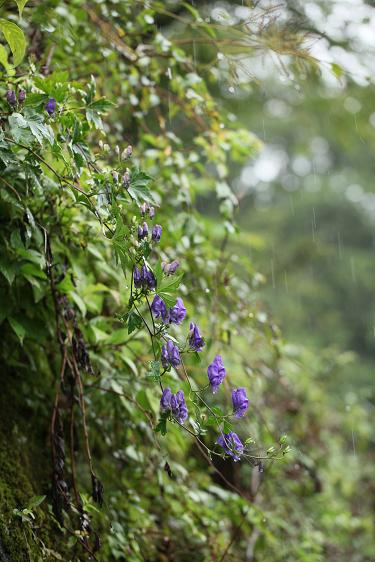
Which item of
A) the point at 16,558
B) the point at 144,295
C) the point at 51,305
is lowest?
the point at 16,558

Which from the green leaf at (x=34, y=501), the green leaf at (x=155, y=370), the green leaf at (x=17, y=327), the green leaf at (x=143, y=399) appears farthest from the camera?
the green leaf at (x=143, y=399)

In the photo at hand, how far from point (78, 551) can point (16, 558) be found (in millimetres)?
330

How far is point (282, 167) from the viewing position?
19391mm

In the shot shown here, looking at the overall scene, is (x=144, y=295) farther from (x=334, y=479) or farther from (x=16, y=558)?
(x=334, y=479)

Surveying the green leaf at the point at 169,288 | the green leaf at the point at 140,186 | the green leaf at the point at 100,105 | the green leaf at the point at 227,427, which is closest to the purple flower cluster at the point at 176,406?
the green leaf at the point at 227,427

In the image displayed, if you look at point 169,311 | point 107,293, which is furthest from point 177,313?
point 107,293

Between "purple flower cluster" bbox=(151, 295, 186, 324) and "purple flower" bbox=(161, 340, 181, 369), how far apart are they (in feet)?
0.19

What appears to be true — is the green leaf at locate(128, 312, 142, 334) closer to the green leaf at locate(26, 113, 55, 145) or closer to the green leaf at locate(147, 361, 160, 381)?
the green leaf at locate(147, 361, 160, 381)

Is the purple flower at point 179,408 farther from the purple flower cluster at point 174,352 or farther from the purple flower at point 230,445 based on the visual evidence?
the purple flower at point 230,445

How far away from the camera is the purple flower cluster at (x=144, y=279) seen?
1467mm

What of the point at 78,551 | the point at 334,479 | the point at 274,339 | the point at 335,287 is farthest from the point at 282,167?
the point at 78,551

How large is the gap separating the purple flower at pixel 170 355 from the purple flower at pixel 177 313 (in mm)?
57

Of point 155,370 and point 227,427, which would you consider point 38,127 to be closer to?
point 155,370

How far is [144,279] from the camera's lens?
147 centimetres
